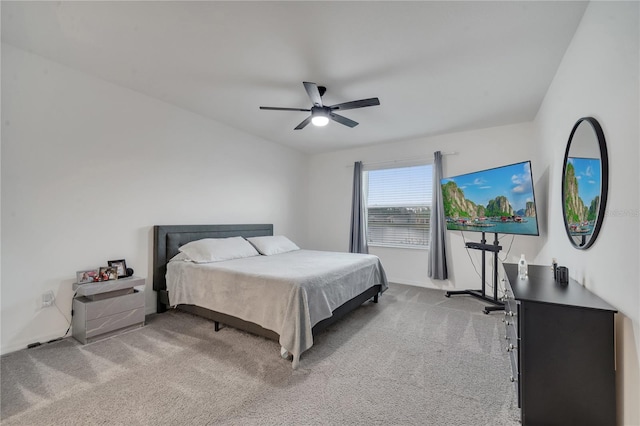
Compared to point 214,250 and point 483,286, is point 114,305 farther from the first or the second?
point 483,286

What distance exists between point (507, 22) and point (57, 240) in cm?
416

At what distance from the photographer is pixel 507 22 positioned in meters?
1.90

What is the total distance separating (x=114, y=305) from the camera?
8.51ft

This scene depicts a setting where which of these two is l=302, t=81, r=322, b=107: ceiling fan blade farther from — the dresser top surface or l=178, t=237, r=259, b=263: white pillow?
the dresser top surface

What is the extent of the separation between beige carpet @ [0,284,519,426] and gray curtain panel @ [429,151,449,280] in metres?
1.42

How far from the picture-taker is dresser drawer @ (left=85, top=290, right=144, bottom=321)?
2.44 metres

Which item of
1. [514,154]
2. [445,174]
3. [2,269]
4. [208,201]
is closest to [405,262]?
[445,174]

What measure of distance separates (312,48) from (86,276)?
2.98 m

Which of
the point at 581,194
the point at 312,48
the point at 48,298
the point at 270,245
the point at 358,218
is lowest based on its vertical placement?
the point at 48,298

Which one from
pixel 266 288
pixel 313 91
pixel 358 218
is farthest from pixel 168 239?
pixel 358 218

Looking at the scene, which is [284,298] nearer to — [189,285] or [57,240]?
[189,285]

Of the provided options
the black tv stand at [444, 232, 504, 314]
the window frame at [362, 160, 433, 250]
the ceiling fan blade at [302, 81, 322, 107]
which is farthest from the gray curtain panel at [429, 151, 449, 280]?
the ceiling fan blade at [302, 81, 322, 107]

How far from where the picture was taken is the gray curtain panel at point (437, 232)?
425 centimetres

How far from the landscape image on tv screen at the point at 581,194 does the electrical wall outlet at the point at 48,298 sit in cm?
425
